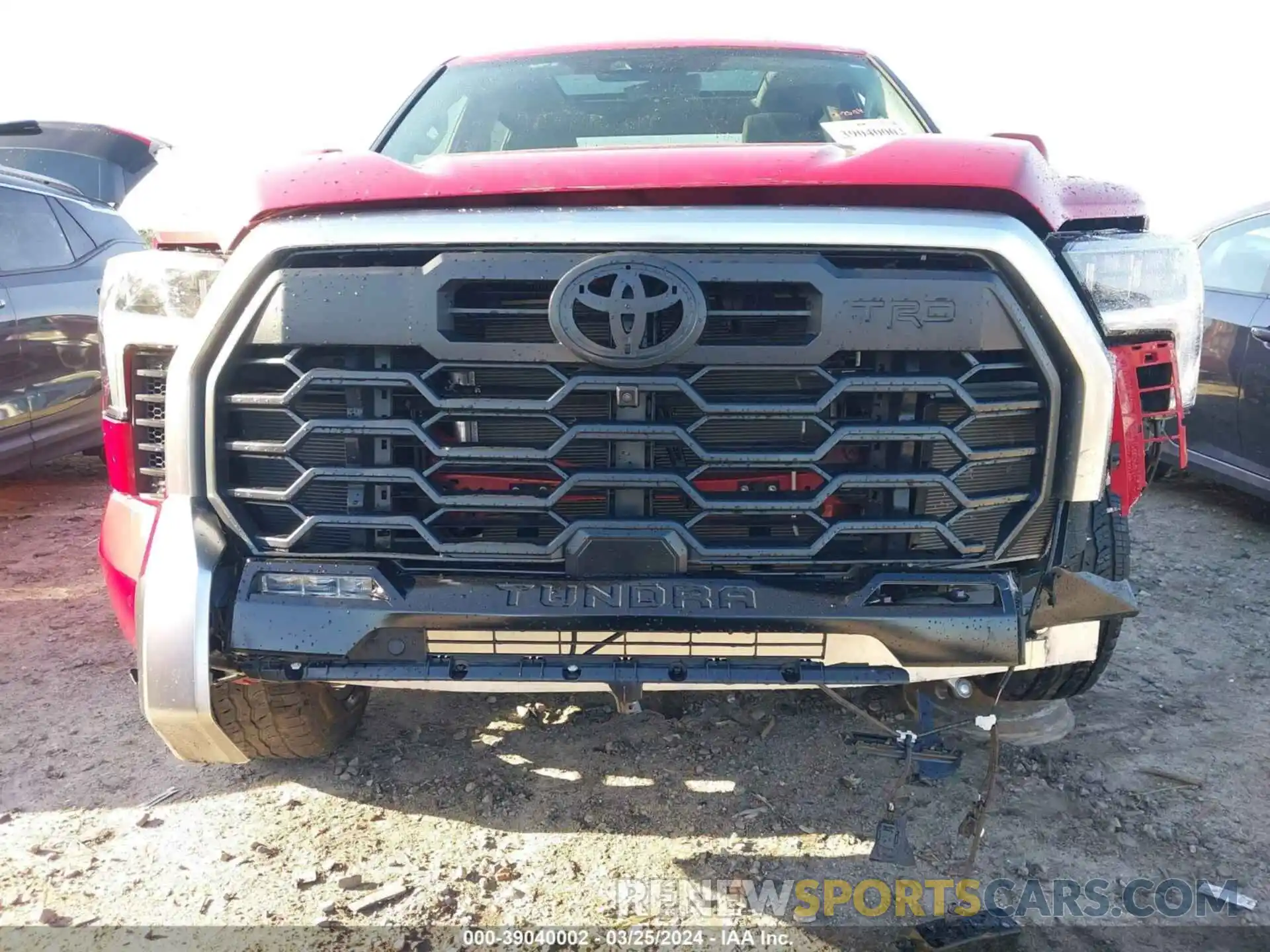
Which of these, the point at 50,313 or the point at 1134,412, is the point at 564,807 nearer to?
the point at 1134,412

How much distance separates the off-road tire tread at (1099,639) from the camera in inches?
79.6

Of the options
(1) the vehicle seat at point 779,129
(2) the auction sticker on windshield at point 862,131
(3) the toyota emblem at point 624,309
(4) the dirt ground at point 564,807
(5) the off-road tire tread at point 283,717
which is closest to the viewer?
(3) the toyota emblem at point 624,309

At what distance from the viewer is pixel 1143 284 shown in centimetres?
199

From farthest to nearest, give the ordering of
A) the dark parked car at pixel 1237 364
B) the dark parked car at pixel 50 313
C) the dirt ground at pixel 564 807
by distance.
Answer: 1. the dark parked car at pixel 50 313
2. the dark parked car at pixel 1237 364
3. the dirt ground at pixel 564 807

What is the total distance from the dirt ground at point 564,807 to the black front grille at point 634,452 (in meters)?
0.80

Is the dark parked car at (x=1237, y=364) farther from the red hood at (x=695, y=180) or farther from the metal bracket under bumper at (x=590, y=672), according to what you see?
the metal bracket under bumper at (x=590, y=672)

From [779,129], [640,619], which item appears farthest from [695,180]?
[779,129]

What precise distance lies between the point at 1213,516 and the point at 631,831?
426 cm

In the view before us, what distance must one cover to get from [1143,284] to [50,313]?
16.8 feet

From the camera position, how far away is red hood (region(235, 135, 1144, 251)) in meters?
1.80

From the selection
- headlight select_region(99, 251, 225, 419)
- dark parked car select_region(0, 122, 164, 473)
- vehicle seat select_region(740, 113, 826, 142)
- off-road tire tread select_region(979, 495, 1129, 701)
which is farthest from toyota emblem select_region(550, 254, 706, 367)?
dark parked car select_region(0, 122, 164, 473)

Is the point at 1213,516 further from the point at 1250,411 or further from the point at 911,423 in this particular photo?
the point at 911,423

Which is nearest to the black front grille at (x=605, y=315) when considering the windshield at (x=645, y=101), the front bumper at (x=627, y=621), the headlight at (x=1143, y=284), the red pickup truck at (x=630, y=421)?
the red pickup truck at (x=630, y=421)

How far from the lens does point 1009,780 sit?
2459 mm
